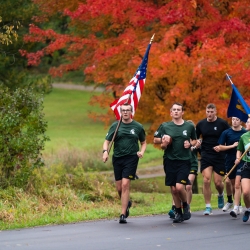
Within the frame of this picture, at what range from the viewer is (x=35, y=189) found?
47.7 ft

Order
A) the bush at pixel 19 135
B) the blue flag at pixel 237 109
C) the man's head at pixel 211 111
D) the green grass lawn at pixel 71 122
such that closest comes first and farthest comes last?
the man's head at pixel 211 111
the blue flag at pixel 237 109
the bush at pixel 19 135
the green grass lawn at pixel 71 122

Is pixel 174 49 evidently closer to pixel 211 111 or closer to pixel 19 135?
pixel 211 111

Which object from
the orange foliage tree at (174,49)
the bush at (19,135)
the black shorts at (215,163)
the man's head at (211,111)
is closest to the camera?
the man's head at (211,111)

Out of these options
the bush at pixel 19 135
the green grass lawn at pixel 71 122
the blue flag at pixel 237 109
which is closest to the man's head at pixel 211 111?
the blue flag at pixel 237 109

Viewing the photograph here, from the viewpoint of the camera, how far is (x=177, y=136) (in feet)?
39.9

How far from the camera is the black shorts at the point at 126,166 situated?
1229 cm

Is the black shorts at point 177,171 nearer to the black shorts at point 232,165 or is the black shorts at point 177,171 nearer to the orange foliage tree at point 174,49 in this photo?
the black shorts at point 232,165

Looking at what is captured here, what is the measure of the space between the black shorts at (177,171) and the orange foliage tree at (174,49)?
17.5 feet

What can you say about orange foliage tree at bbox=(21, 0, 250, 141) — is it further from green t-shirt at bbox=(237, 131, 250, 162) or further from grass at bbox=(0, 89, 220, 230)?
green t-shirt at bbox=(237, 131, 250, 162)

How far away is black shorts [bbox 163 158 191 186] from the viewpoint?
12.2 meters

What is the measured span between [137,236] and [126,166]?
1.83 meters

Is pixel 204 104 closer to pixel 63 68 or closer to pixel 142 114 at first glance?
pixel 142 114

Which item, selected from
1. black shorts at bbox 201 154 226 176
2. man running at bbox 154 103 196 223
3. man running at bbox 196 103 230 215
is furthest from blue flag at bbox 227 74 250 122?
man running at bbox 154 103 196 223

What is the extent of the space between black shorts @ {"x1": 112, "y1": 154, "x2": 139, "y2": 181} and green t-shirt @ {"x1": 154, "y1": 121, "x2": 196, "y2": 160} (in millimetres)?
550
